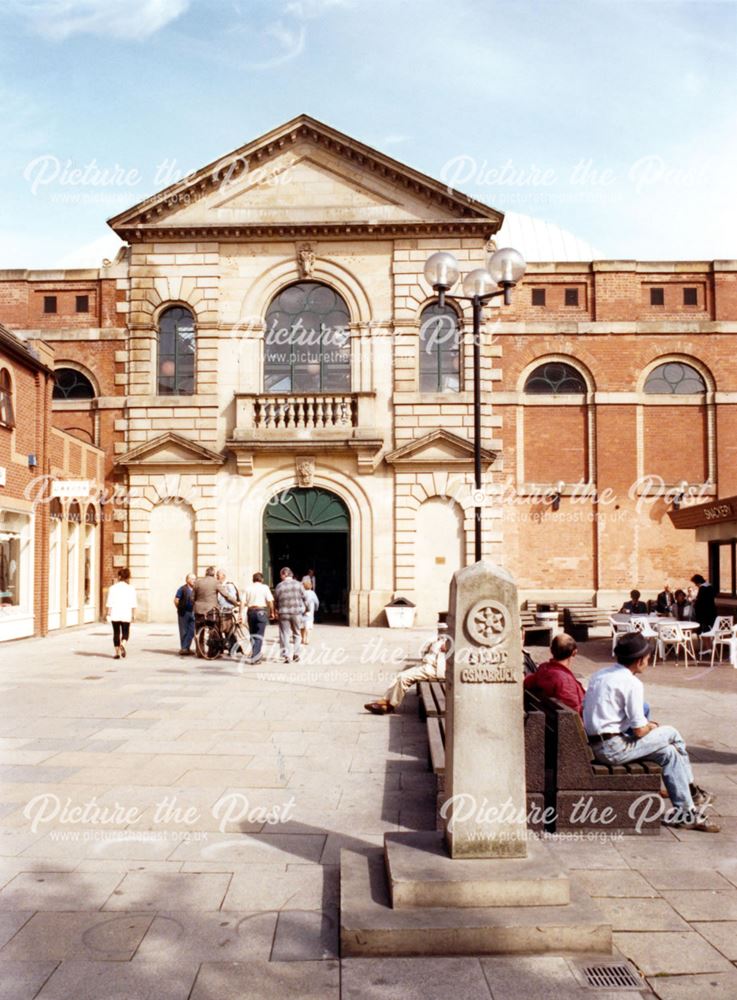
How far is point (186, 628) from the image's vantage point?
18875 mm

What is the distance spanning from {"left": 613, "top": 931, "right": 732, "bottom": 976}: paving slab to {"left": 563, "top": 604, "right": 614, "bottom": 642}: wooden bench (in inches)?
700

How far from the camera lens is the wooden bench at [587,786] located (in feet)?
22.6

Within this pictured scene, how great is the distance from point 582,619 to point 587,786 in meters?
18.3

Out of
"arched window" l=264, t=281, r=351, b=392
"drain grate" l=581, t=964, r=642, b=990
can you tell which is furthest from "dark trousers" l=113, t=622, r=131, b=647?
"drain grate" l=581, t=964, r=642, b=990

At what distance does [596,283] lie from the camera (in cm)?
2789

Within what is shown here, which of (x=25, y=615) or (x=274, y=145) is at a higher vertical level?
(x=274, y=145)

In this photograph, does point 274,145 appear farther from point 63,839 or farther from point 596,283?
point 63,839

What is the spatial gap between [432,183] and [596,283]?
5.85 m

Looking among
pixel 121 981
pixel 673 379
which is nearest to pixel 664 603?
pixel 673 379

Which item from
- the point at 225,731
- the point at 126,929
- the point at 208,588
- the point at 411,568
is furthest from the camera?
the point at 411,568

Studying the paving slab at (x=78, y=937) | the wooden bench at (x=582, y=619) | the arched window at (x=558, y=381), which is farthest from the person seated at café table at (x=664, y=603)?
the paving slab at (x=78, y=937)

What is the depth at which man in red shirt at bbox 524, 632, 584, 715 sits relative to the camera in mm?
7840

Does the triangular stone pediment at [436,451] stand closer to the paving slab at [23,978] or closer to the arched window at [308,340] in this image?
the arched window at [308,340]

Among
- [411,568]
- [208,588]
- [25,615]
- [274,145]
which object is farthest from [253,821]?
[274,145]
